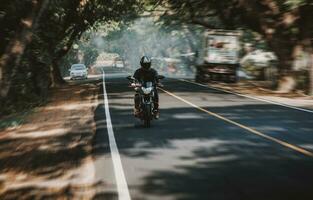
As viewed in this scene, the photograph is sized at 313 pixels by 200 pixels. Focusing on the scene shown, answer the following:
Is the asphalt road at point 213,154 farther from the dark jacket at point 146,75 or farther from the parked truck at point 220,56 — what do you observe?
the parked truck at point 220,56

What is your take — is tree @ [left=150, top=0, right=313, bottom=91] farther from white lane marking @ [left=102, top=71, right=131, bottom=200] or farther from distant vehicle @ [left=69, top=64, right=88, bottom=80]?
distant vehicle @ [left=69, top=64, right=88, bottom=80]

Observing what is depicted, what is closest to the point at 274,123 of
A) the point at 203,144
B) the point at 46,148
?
the point at 203,144

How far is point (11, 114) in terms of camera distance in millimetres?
22703

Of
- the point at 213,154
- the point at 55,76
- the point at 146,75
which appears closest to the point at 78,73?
the point at 55,76

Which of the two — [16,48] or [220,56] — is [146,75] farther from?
[220,56]

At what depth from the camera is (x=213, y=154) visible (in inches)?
406

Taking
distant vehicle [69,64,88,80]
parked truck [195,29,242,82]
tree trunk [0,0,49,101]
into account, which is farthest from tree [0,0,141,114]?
parked truck [195,29,242,82]

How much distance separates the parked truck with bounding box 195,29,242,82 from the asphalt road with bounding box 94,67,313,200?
54.1ft

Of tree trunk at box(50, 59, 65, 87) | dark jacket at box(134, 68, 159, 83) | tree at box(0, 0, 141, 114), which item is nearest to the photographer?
tree at box(0, 0, 141, 114)

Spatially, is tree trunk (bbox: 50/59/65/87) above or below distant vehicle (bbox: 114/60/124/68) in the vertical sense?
above

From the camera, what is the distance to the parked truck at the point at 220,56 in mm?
34500

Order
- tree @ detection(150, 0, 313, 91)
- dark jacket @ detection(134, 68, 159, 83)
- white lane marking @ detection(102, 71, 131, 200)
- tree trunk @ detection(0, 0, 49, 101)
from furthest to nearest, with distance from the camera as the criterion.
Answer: tree @ detection(150, 0, 313, 91)
dark jacket @ detection(134, 68, 159, 83)
tree trunk @ detection(0, 0, 49, 101)
white lane marking @ detection(102, 71, 131, 200)

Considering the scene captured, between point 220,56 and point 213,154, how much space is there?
82.9 feet

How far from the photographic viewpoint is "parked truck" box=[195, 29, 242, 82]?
34.5m
